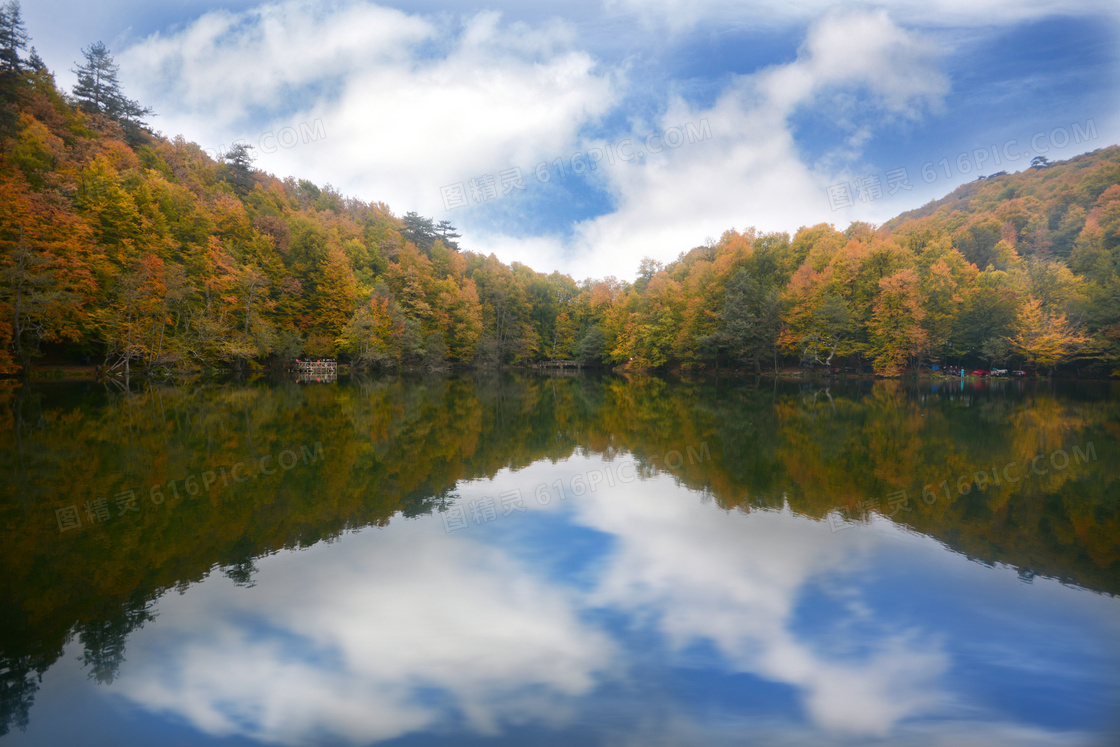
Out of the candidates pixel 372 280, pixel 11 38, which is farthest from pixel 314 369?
pixel 11 38

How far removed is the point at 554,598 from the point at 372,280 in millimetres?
47364

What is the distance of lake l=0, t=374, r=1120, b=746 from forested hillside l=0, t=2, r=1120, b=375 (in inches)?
878

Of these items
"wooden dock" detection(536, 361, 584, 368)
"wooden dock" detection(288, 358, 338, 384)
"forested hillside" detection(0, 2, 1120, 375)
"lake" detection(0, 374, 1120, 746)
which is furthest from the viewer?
"wooden dock" detection(536, 361, 584, 368)

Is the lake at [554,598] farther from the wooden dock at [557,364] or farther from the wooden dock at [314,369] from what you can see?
the wooden dock at [557,364]

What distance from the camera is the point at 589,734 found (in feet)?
9.23

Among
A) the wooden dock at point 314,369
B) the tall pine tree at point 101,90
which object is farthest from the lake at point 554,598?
the tall pine tree at point 101,90

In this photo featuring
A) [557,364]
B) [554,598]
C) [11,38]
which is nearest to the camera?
[554,598]

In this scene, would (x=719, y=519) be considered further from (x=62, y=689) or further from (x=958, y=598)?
(x=62, y=689)

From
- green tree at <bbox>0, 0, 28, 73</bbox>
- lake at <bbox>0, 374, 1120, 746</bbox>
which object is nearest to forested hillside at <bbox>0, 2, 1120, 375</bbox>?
green tree at <bbox>0, 0, 28, 73</bbox>

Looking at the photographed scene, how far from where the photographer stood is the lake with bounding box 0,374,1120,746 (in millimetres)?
2982

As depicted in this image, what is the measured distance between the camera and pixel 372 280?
154ft

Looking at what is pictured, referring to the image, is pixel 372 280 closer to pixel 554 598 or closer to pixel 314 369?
pixel 314 369

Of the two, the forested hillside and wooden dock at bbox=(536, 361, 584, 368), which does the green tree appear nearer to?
the forested hillside

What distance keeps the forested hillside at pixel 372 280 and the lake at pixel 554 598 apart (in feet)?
73.2
